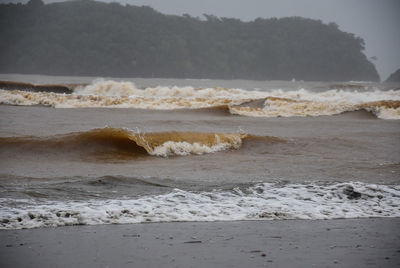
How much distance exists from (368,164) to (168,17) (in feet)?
237

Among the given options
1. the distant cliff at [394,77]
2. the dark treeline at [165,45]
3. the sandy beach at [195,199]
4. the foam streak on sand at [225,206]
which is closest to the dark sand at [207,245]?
the sandy beach at [195,199]

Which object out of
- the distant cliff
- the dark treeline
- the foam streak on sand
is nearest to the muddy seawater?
the foam streak on sand

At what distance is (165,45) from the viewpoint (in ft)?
228

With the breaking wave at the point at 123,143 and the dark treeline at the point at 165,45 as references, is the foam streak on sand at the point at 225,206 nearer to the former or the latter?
the breaking wave at the point at 123,143

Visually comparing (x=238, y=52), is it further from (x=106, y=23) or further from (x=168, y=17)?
(x=106, y=23)

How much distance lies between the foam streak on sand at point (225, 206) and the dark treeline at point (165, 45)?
188 ft

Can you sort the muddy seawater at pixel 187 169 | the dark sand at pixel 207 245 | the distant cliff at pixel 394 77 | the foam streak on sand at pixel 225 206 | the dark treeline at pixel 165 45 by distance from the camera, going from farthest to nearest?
the distant cliff at pixel 394 77 < the dark treeline at pixel 165 45 < the muddy seawater at pixel 187 169 < the foam streak on sand at pixel 225 206 < the dark sand at pixel 207 245

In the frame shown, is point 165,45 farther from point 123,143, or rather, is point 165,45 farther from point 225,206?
point 225,206

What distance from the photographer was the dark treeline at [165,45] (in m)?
61.6


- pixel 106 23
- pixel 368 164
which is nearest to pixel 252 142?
pixel 368 164

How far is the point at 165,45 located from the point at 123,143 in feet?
207

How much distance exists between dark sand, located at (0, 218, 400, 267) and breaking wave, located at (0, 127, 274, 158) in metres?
3.79

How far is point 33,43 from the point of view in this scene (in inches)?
2410

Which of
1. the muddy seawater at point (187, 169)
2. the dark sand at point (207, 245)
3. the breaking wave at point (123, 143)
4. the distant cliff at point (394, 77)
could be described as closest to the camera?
the dark sand at point (207, 245)
